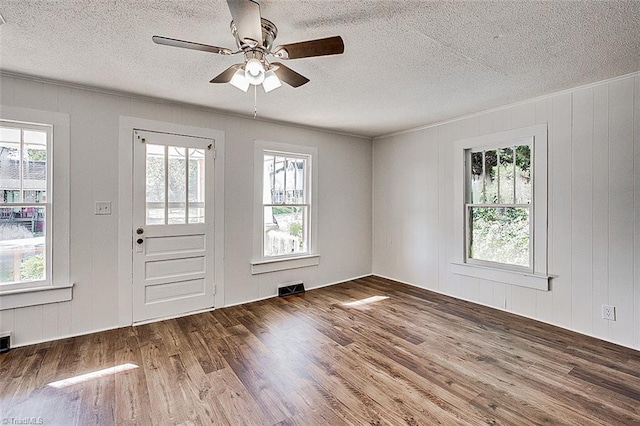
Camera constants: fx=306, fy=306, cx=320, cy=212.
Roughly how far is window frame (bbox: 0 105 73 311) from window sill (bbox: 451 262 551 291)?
441cm

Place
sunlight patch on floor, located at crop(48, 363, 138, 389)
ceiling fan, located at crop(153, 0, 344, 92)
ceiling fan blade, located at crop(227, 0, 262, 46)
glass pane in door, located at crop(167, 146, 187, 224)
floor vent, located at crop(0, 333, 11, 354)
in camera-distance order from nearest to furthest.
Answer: ceiling fan blade, located at crop(227, 0, 262, 46), ceiling fan, located at crop(153, 0, 344, 92), sunlight patch on floor, located at crop(48, 363, 138, 389), floor vent, located at crop(0, 333, 11, 354), glass pane in door, located at crop(167, 146, 187, 224)

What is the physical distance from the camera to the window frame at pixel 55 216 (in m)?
2.80

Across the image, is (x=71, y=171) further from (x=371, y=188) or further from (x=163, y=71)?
(x=371, y=188)

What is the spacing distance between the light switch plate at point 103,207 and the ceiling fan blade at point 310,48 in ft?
8.10

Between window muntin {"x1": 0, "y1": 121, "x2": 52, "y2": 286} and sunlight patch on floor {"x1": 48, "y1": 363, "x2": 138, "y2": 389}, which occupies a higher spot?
window muntin {"x1": 0, "y1": 121, "x2": 52, "y2": 286}

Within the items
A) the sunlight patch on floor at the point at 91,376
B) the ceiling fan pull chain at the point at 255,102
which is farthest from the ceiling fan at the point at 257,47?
the sunlight patch on floor at the point at 91,376

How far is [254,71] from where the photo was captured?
1827 mm

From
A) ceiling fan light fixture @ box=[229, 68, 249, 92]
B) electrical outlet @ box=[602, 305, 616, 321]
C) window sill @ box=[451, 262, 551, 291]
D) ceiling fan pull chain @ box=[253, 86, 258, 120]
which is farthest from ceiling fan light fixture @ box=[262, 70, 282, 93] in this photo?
electrical outlet @ box=[602, 305, 616, 321]

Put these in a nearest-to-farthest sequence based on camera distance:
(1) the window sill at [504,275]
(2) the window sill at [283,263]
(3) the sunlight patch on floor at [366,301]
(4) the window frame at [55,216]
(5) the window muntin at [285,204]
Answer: (4) the window frame at [55,216], (1) the window sill at [504,275], (3) the sunlight patch on floor at [366,301], (2) the window sill at [283,263], (5) the window muntin at [285,204]

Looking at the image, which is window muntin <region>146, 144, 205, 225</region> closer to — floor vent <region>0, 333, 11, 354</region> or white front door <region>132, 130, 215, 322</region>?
white front door <region>132, 130, 215, 322</region>

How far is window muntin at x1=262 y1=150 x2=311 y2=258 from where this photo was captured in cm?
426

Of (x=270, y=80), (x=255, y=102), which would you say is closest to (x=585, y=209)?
(x=270, y=80)

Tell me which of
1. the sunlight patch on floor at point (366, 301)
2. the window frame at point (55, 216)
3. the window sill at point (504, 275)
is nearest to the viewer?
the window frame at point (55, 216)

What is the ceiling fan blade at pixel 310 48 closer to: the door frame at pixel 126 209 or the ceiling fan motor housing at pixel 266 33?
the ceiling fan motor housing at pixel 266 33
